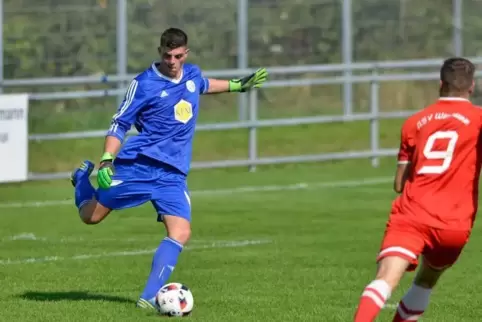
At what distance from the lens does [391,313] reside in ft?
31.4

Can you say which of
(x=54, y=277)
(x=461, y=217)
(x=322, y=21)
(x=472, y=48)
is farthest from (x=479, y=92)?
(x=461, y=217)

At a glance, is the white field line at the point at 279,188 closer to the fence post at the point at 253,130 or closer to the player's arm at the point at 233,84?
the fence post at the point at 253,130

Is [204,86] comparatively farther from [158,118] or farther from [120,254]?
[120,254]

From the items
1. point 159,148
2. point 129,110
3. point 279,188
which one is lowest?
point 279,188

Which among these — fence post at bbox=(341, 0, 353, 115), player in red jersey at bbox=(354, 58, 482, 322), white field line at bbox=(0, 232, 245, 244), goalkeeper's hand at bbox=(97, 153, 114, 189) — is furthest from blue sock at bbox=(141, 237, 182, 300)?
fence post at bbox=(341, 0, 353, 115)

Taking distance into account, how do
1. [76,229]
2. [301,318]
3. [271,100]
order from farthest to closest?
[271,100], [76,229], [301,318]

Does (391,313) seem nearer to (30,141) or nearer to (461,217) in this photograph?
(461,217)

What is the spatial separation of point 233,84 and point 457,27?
11072 millimetres

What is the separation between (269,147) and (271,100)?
109cm

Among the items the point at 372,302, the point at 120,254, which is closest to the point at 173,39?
the point at 372,302

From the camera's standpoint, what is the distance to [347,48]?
67.2 feet

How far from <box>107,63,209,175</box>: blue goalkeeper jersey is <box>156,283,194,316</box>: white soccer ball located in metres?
0.94

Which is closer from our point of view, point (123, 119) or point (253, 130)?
point (123, 119)

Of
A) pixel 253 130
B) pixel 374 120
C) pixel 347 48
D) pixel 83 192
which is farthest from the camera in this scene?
pixel 347 48
